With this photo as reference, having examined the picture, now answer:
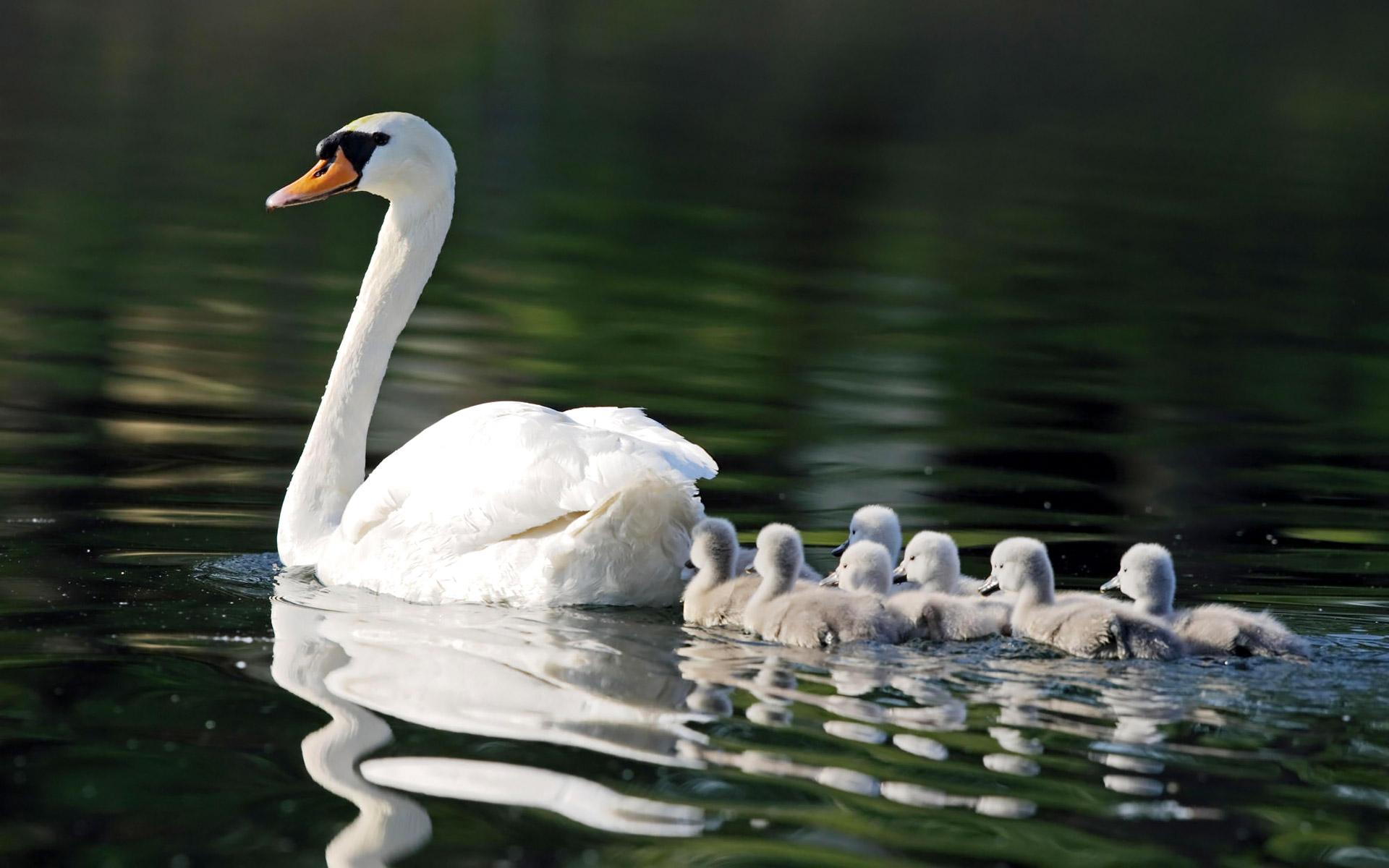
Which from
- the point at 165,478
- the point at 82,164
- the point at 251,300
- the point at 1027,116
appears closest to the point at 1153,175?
the point at 1027,116

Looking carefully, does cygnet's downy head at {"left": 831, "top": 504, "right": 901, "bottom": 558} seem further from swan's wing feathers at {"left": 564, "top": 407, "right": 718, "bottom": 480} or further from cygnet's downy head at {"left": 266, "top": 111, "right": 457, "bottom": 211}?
cygnet's downy head at {"left": 266, "top": 111, "right": 457, "bottom": 211}

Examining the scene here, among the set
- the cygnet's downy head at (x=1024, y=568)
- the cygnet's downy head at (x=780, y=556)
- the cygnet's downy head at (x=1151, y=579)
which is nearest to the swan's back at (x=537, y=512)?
the cygnet's downy head at (x=780, y=556)

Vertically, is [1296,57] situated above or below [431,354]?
above

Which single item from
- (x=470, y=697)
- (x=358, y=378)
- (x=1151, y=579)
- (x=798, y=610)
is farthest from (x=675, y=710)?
(x=358, y=378)

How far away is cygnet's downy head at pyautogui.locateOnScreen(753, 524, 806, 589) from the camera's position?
745 centimetres

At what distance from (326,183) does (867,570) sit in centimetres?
310

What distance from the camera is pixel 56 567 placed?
317 inches

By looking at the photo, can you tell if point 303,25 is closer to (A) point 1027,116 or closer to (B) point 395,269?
(A) point 1027,116

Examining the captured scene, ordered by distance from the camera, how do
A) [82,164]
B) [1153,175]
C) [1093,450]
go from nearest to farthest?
[1093,450]
[82,164]
[1153,175]

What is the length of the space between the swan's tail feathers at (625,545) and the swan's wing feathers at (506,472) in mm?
59

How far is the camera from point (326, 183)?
29.4 ft

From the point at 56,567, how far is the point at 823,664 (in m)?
3.20

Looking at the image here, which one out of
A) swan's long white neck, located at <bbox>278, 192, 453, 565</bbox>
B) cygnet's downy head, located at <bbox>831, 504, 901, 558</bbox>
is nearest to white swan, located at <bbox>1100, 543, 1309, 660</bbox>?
cygnet's downy head, located at <bbox>831, 504, 901, 558</bbox>

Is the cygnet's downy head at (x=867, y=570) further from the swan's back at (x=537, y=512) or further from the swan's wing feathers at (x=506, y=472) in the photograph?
the swan's wing feathers at (x=506, y=472)
